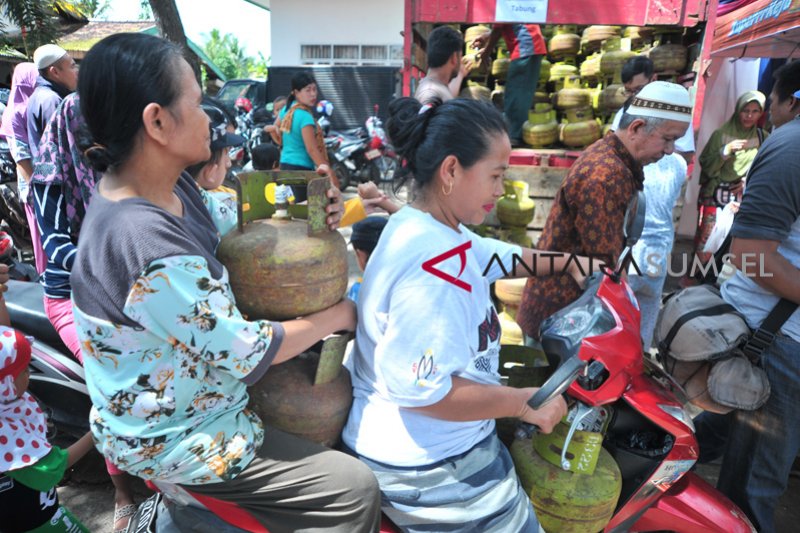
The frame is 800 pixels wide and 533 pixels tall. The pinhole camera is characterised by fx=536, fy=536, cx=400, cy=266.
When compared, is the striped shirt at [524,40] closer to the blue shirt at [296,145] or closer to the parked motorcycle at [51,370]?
the blue shirt at [296,145]

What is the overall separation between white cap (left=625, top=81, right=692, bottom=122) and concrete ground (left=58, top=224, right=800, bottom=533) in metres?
1.98

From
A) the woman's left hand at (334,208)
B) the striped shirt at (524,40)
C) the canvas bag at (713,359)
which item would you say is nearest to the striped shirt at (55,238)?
the woman's left hand at (334,208)

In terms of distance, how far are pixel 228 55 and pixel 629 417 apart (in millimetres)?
46948

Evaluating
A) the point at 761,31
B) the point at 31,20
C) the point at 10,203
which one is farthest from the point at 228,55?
the point at 761,31

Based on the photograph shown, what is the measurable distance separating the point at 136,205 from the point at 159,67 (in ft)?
1.02

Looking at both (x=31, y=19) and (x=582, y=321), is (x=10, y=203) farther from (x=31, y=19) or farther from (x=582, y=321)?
(x=582, y=321)

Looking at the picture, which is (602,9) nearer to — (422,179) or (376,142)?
(422,179)

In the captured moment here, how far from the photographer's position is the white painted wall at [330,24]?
17484 mm

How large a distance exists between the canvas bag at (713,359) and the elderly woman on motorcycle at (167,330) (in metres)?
1.27

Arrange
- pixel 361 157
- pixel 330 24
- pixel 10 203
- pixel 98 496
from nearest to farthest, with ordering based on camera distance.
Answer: pixel 98 496, pixel 10 203, pixel 361 157, pixel 330 24

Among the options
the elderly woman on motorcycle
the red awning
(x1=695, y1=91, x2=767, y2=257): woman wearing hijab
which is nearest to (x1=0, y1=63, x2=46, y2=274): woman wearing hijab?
the elderly woman on motorcycle

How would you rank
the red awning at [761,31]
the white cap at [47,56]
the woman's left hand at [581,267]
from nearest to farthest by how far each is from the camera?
the woman's left hand at [581,267] < the white cap at [47,56] < the red awning at [761,31]

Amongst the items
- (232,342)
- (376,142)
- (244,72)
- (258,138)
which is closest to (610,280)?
(232,342)

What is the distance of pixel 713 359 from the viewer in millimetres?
1881
